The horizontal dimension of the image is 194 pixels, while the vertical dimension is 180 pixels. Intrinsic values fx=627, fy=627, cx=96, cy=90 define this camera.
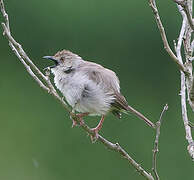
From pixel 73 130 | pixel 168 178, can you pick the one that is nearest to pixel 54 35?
pixel 73 130

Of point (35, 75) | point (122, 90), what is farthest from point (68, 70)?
point (122, 90)

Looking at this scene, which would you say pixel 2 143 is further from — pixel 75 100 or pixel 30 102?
pixel 75 100

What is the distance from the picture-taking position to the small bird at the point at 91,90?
5027 mm

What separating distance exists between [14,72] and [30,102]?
0.52 meters

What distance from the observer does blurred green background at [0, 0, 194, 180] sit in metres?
8.62

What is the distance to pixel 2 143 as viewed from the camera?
9.41m

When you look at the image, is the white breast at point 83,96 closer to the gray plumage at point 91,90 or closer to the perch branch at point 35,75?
the gray plumage at point 91,90

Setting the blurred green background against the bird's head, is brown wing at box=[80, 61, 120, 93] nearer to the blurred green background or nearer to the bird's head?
the bird's head

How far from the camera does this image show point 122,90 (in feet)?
29.9

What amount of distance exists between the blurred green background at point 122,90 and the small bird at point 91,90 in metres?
3.25

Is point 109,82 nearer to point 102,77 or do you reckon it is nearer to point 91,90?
point 102,77

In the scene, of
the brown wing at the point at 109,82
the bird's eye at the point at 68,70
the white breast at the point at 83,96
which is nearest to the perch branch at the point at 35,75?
the white breast at the point at 83,96

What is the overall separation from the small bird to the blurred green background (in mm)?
3253

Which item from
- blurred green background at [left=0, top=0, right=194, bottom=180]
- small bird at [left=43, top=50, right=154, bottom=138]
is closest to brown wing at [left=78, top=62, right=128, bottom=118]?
small bird at [left=43, top=50, right=154, bottom=138]
